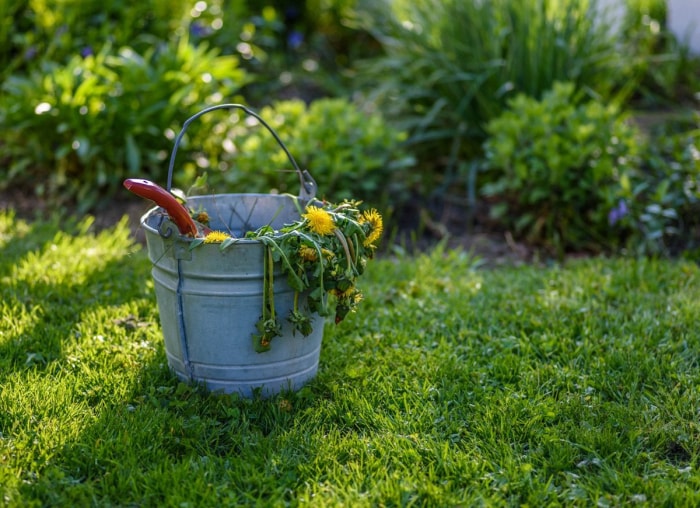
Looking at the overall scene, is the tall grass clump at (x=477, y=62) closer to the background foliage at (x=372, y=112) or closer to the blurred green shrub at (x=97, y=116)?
the background foliage at (x=372, y=112)

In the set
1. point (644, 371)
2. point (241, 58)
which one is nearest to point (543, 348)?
point (644, 371)

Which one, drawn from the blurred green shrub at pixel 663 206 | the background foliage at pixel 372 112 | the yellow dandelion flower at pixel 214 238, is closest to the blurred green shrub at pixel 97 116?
the background foliage at pixel 372 112

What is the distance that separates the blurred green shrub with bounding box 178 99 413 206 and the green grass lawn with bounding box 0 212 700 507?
98cm

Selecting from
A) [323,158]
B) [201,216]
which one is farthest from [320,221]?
[323,158]

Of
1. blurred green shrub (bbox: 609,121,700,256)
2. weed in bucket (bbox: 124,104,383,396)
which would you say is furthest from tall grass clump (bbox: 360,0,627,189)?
weed in bucket (bbox: 124,104,383,396)

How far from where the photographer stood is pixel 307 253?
6.78ft

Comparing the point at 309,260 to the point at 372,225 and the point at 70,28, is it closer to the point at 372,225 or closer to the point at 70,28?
the point at 372,225

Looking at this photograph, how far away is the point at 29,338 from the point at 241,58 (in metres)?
3.65

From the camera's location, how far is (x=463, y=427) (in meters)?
2.16

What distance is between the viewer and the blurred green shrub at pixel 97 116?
13.5ft

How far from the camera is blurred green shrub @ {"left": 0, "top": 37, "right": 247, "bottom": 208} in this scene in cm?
412

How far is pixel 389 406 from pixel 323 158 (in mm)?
1916

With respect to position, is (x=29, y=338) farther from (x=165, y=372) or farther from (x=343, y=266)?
(x=343, y=266)

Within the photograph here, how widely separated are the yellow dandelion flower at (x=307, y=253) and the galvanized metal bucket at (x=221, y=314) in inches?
3.5
